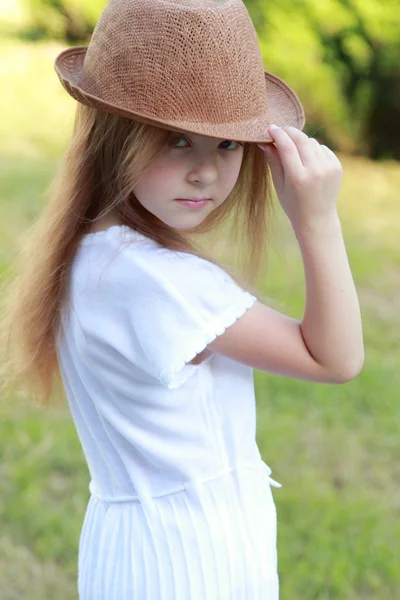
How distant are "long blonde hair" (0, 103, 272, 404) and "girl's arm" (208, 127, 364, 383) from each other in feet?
0.59

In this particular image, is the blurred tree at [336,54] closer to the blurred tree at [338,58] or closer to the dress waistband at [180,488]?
the blurred tree at [338,58]

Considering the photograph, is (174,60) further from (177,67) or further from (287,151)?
(287,151)

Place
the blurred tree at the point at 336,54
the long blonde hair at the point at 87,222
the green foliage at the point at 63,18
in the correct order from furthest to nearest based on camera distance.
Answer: the green foliage at the point at 63,18 → the blurred tree at the point at 336,54 → the long blonde hair at the point at 87,222

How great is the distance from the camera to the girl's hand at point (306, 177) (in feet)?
4.83

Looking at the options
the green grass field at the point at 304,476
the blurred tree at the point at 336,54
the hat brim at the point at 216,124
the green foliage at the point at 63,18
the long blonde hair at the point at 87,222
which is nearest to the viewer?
the hat brim at the point at 216,124

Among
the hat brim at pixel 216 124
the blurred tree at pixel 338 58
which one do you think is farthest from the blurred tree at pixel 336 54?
the hat brim at pixel 216 124

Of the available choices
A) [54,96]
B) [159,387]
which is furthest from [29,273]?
[54,96]

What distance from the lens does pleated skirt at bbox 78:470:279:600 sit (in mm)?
1585

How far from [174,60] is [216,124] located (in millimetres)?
119

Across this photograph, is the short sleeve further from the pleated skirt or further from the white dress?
the pleated skirt

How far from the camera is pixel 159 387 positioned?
152cm

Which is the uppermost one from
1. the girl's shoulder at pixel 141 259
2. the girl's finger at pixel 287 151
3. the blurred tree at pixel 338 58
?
the girl's finger at pixel 287 151

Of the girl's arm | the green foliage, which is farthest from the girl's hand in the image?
the green foliage

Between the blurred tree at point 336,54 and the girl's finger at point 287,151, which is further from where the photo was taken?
the blurred tree at point 336,54
